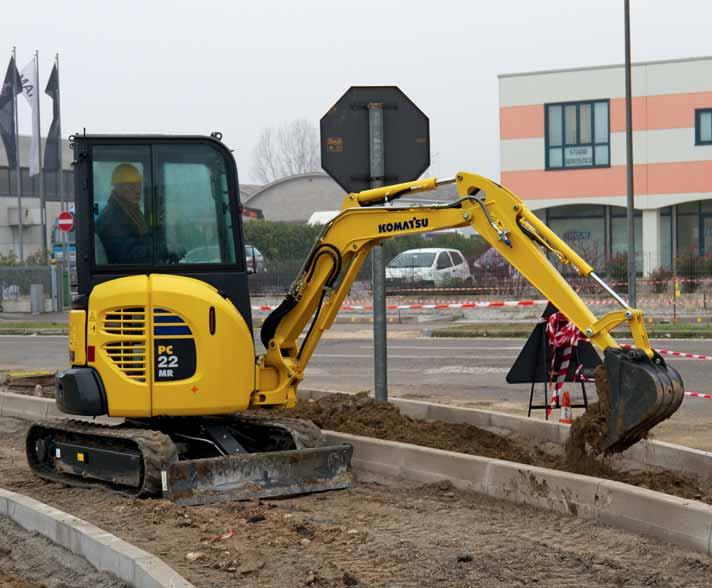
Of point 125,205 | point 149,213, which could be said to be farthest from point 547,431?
point 125,205

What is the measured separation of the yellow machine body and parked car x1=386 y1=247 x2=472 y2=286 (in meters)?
26.5

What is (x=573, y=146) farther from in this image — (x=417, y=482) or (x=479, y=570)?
(x=479, y=570)

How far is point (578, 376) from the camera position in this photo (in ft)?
39.8

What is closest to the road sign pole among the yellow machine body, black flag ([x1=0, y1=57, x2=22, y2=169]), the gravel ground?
the yellow machine body

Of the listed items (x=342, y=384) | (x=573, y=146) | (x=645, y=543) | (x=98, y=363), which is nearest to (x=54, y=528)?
(x=98, y=363)

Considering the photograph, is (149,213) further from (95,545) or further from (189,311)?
(95,545)

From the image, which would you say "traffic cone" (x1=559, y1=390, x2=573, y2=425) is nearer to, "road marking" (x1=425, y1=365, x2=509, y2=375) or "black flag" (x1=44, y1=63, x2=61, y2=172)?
"road marking" (x1=425, y1=365, x2=509, y2=375)

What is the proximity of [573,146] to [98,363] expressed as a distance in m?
37.6

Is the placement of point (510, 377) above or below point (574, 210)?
below

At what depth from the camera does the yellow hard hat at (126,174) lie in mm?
9750

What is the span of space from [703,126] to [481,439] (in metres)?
34.8

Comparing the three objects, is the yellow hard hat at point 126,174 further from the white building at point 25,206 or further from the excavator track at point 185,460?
the white building at point 25,206

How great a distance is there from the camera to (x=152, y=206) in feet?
32.0

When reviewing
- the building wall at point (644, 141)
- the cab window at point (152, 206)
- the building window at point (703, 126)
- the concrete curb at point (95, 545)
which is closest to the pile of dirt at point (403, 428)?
the cab window at point (152, 206)
